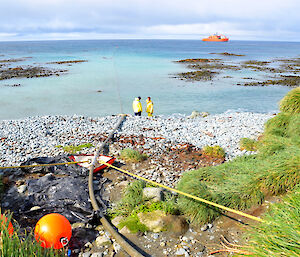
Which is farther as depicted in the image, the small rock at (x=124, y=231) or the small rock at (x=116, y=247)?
the small rock at (x=124, y=231)

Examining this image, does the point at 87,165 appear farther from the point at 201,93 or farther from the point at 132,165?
the point at 201,93

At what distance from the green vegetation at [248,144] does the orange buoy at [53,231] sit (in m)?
6.78

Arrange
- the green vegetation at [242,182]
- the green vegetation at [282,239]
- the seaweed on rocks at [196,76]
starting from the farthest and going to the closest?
the seaweed on rocks at [196,76]
the green vegetation at [242,182]
the green vegetation at [282,239]

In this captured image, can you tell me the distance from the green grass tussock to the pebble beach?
6.40ft

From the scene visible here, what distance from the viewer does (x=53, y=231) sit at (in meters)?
3.91

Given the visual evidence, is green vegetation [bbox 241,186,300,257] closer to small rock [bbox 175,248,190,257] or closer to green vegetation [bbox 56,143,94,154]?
small rock [bbox 175,248,190,257]

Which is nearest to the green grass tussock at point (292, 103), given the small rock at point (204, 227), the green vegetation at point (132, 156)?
the green vegetation at point (132, 156)

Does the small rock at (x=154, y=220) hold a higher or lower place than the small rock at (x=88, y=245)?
higher

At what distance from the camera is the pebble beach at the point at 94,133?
879 centimetres

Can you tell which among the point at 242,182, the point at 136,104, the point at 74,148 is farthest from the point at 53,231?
the point at 136,104

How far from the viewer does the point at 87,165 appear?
7.23m

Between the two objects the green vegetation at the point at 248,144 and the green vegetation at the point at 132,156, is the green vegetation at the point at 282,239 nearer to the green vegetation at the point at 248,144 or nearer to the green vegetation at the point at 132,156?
the green vegetation at the point at 132,156

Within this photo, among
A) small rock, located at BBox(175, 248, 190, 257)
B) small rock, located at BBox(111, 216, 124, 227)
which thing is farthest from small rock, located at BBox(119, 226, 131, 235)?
small rock, located at BBox(175, 248, 190, 257)

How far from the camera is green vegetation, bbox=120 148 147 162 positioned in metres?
7.89
